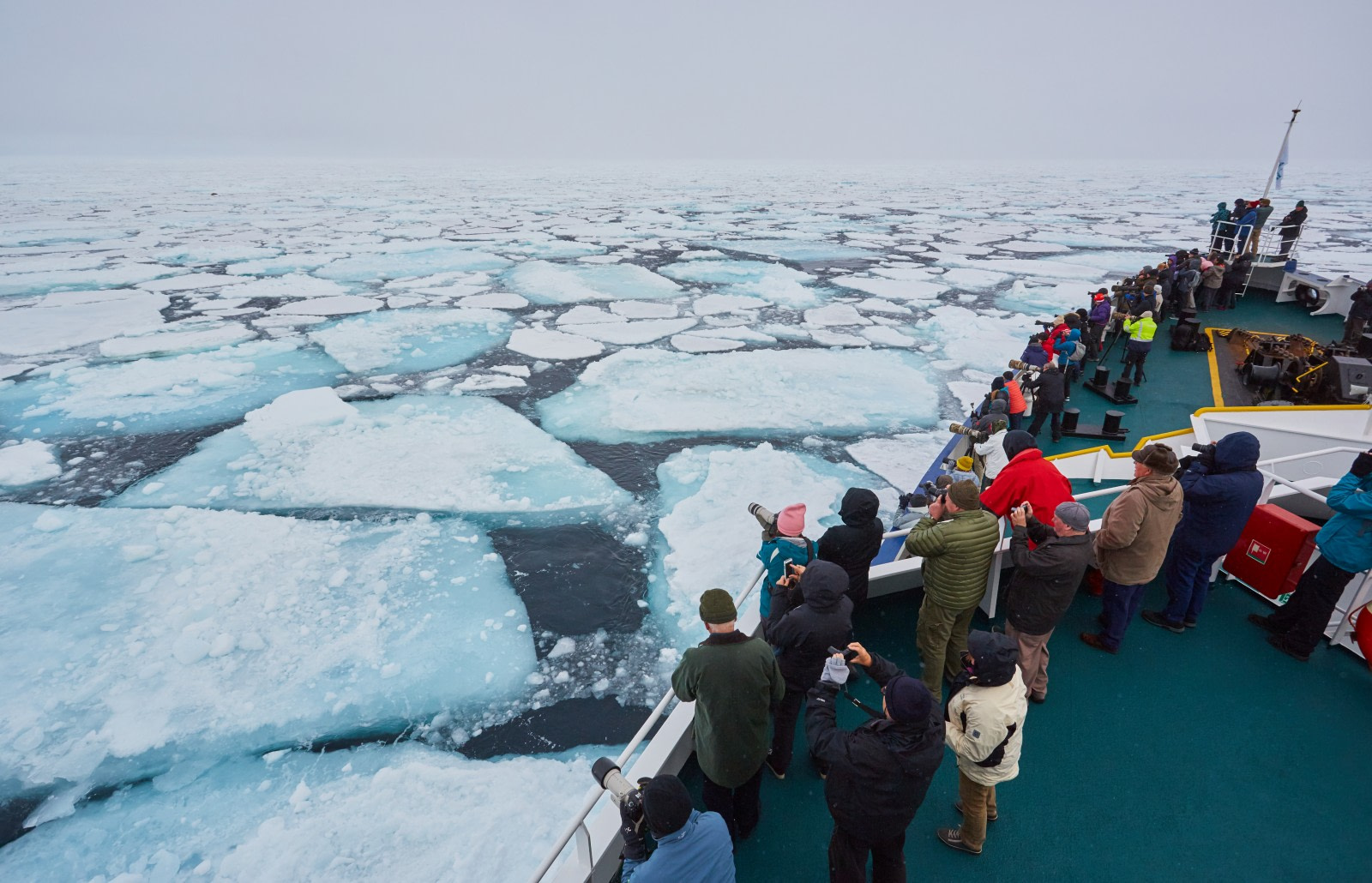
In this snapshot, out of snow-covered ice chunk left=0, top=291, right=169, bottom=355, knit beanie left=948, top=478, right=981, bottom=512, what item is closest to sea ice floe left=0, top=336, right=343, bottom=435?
snow-covered ice chunk left=0, top=291, right=169, bottom=355

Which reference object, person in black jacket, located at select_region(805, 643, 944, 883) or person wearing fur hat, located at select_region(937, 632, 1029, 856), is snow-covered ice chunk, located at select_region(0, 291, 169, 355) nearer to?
person in black jacket, located at select_region(805, 643, 944, 883)

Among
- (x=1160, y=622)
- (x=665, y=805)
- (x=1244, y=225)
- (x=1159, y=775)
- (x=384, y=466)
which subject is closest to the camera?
(x=665, y=805)

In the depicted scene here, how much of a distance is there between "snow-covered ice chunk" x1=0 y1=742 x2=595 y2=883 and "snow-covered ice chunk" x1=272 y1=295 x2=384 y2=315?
9047 millimetres

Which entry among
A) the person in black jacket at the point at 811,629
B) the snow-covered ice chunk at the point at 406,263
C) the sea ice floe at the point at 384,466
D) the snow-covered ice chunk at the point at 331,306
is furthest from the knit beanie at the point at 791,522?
the snow-covered ice chunk at the point at 406,263

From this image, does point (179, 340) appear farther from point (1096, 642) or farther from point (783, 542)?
point (1096, 642)

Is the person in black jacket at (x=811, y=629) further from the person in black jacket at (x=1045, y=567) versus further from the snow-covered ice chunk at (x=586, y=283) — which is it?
the snow-covered ice chunk at (x=586, y=283)

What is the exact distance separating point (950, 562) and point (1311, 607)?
1.79 m

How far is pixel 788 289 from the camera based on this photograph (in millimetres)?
12383

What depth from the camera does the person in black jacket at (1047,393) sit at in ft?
17.2

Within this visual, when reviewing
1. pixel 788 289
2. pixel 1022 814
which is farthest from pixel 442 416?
pixel 788 289

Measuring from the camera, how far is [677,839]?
153 cm

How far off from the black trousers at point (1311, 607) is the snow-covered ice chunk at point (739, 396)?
3.60 metres

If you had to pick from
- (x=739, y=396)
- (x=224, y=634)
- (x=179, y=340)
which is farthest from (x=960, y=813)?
(x=179, y=340)

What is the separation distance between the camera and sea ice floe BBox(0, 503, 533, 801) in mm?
3193
